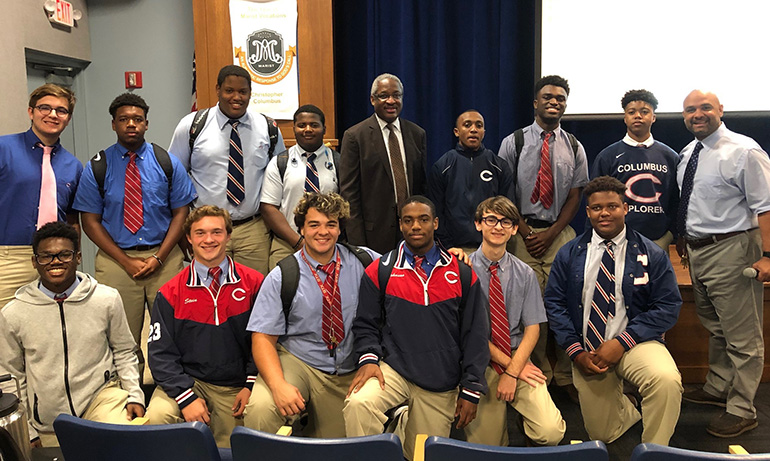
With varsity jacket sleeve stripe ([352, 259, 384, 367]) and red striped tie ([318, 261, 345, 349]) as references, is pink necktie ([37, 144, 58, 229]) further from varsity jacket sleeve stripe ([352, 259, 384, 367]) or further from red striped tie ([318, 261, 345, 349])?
varsity jacket sleeve stripe ([352, 259, 384, 367])

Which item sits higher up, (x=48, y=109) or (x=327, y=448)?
Answer: (x=48, y=109)

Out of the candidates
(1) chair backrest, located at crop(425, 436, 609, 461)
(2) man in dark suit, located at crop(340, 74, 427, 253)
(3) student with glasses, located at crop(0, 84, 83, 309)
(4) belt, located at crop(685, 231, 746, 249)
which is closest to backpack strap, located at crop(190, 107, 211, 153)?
(3) student with glasses, located at crop(0, 84, 83, 309)

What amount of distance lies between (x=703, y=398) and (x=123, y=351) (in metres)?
3.16

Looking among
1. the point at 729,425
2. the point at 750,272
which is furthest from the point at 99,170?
the point at 729,425

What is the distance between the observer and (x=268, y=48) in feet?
15.3

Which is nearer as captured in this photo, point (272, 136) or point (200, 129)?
point (200, 129)

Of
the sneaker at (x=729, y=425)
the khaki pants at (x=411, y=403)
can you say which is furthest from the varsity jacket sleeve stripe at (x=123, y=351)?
the sneaker at (x=729, y=425)

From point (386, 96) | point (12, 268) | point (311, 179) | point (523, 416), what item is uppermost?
point (386, 96)

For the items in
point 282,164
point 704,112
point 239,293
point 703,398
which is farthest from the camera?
point 703,398

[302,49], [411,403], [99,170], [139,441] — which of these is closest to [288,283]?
[411,403]

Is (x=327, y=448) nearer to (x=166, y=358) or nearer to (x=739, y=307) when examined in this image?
(x=166, y=358)

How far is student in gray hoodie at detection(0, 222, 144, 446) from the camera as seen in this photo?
2.47 meters

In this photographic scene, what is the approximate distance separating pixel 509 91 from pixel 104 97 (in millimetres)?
3524

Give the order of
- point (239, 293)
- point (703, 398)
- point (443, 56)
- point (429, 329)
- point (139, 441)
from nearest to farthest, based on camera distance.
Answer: point (139, 441) < point (429, 329) < point (239, 293) < point (703, 398) < point (443, 56)
